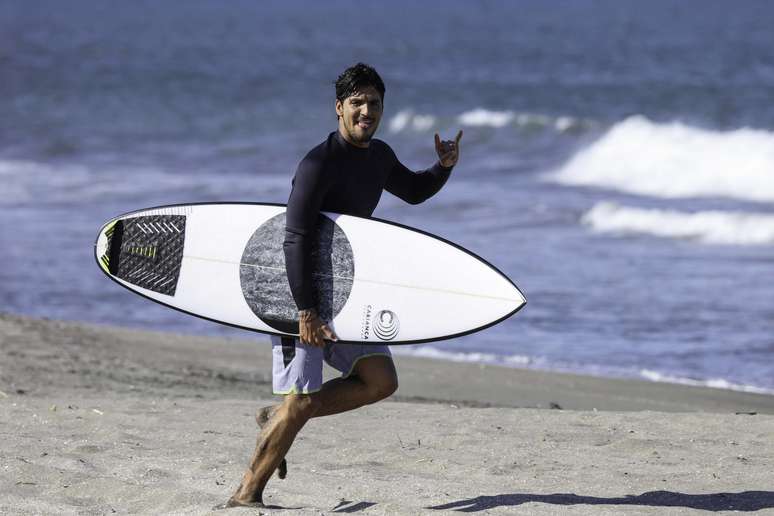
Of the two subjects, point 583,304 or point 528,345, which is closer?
point 528,345

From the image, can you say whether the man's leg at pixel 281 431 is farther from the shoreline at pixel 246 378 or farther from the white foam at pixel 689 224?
the white foam at pixel 689 224

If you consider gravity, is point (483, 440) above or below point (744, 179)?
below

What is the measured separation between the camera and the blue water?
9.16 metres

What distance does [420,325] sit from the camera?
14.9ft

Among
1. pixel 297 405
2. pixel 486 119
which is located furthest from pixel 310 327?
pixel 486 119

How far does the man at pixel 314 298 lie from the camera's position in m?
4.11

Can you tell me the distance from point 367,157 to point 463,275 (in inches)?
24.7

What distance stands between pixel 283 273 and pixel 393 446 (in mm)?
1299

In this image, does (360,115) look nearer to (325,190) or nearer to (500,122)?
(325,190)

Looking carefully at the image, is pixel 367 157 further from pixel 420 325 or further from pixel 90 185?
pixel 90 185

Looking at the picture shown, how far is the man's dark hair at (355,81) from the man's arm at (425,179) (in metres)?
0.42

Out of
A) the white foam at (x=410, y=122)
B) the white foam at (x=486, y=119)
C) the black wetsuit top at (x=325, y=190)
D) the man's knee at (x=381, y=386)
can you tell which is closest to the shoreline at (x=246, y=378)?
the man's knee at (x=381, y=386)

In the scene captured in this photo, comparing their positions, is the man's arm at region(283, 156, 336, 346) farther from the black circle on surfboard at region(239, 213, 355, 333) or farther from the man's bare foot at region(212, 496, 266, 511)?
the man's bare foot at region(212, 496, 266, 511)

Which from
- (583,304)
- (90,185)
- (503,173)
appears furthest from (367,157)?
(503,173)
